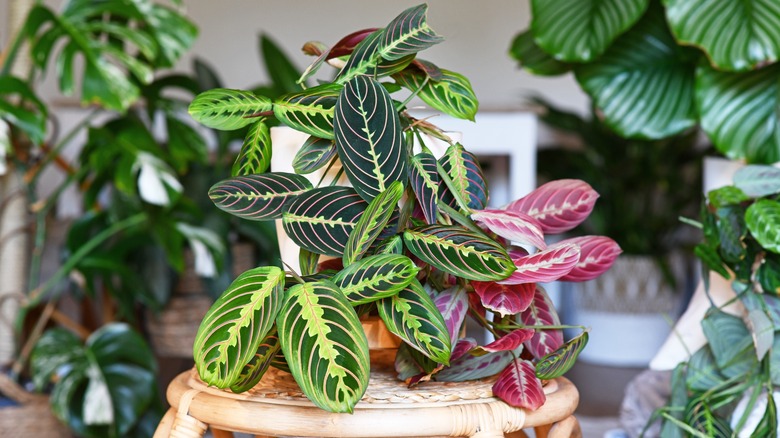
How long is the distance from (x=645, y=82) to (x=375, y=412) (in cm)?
127

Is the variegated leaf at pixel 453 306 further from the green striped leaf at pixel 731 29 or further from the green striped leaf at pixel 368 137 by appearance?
the green striped leaf at pixel 731 29

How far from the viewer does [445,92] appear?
26.7 inches

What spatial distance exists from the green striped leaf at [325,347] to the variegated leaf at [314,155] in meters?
0.12

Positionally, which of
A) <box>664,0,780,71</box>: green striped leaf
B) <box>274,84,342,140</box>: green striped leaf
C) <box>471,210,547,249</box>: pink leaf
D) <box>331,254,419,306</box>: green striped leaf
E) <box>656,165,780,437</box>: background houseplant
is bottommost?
<box>656,165,780,437</box>: background houseplant

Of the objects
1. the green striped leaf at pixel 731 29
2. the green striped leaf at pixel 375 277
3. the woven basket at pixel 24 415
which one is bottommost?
the woven basket at pixel 24 415

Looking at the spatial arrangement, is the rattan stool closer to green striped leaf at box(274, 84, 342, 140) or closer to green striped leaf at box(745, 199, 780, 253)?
green striped leaf at box(274, 84, 342, 140)

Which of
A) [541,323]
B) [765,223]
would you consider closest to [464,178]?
[541,323]

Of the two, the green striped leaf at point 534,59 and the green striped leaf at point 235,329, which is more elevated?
the green striped leaf at point 534,59

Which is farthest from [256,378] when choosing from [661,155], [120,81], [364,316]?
[661,155]

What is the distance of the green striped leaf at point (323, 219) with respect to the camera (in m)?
0.60

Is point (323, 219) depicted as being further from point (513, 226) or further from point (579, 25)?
point (579, 25)

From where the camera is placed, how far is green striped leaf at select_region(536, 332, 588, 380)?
0.64 m

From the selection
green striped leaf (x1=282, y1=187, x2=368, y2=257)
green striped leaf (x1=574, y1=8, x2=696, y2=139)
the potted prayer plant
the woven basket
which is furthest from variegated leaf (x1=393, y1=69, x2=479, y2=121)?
the woven basket

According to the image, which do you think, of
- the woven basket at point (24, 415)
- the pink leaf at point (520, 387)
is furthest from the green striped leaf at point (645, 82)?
the woven basket at point (24, 415)
